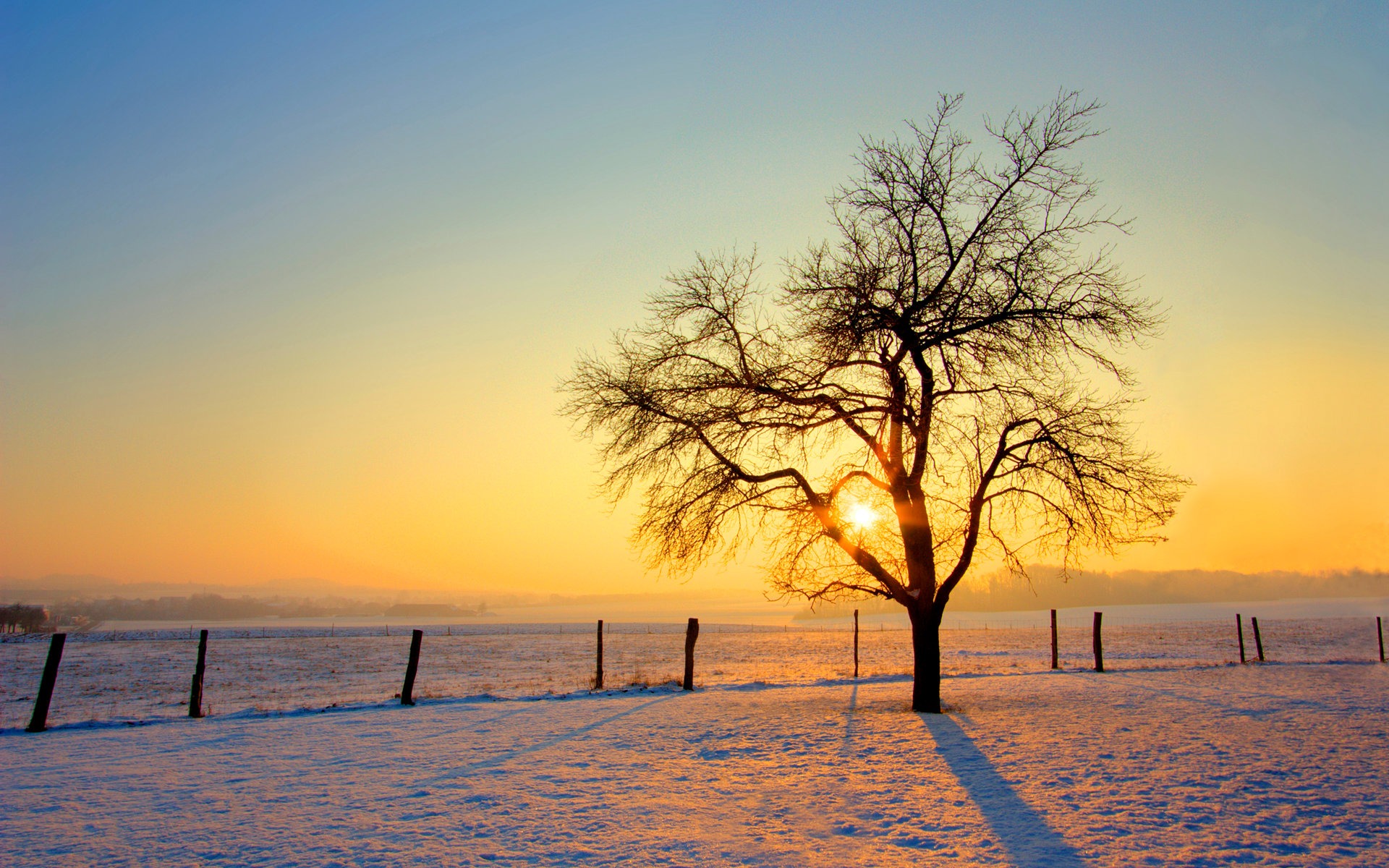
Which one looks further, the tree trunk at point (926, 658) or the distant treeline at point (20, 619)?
the distant treeline at point (20, 619)

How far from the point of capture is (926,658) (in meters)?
13.1

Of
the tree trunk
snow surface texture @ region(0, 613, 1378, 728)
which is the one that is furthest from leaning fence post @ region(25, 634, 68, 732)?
the tree trunk

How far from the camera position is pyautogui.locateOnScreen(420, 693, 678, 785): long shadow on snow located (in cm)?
Answer: 806

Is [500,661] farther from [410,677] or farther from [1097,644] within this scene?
[1097,644]

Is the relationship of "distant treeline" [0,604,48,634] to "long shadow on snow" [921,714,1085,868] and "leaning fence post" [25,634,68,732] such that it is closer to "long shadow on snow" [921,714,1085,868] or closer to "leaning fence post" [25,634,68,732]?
"leaning fence post" [25,634,68,732]

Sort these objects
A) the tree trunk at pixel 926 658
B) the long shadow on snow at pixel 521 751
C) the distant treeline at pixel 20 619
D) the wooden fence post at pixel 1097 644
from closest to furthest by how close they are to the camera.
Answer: the long shadow on snow at pixel 521 751, the tree trunk at pixel 926 658, the wooden fence post at pixel 1097 644, the distant treeline at pixel 20 619

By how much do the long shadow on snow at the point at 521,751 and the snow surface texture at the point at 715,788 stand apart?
0.06 metres

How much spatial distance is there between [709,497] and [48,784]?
9.89m

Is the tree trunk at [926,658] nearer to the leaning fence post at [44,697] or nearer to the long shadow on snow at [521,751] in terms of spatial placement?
the long shadow on snow at [521,751]

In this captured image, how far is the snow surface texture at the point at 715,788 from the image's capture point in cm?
574

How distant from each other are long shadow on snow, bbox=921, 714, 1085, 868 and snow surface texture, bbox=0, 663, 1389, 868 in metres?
0.03

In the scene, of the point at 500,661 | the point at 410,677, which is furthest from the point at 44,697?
the point at 500,661

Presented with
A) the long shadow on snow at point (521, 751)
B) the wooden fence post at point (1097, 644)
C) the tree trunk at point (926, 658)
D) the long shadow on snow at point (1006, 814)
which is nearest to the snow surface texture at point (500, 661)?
the wooden fence post at point (1097, 644)

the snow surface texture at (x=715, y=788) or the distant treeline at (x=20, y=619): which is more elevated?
the snow surface texture at (x=715, y=788)
